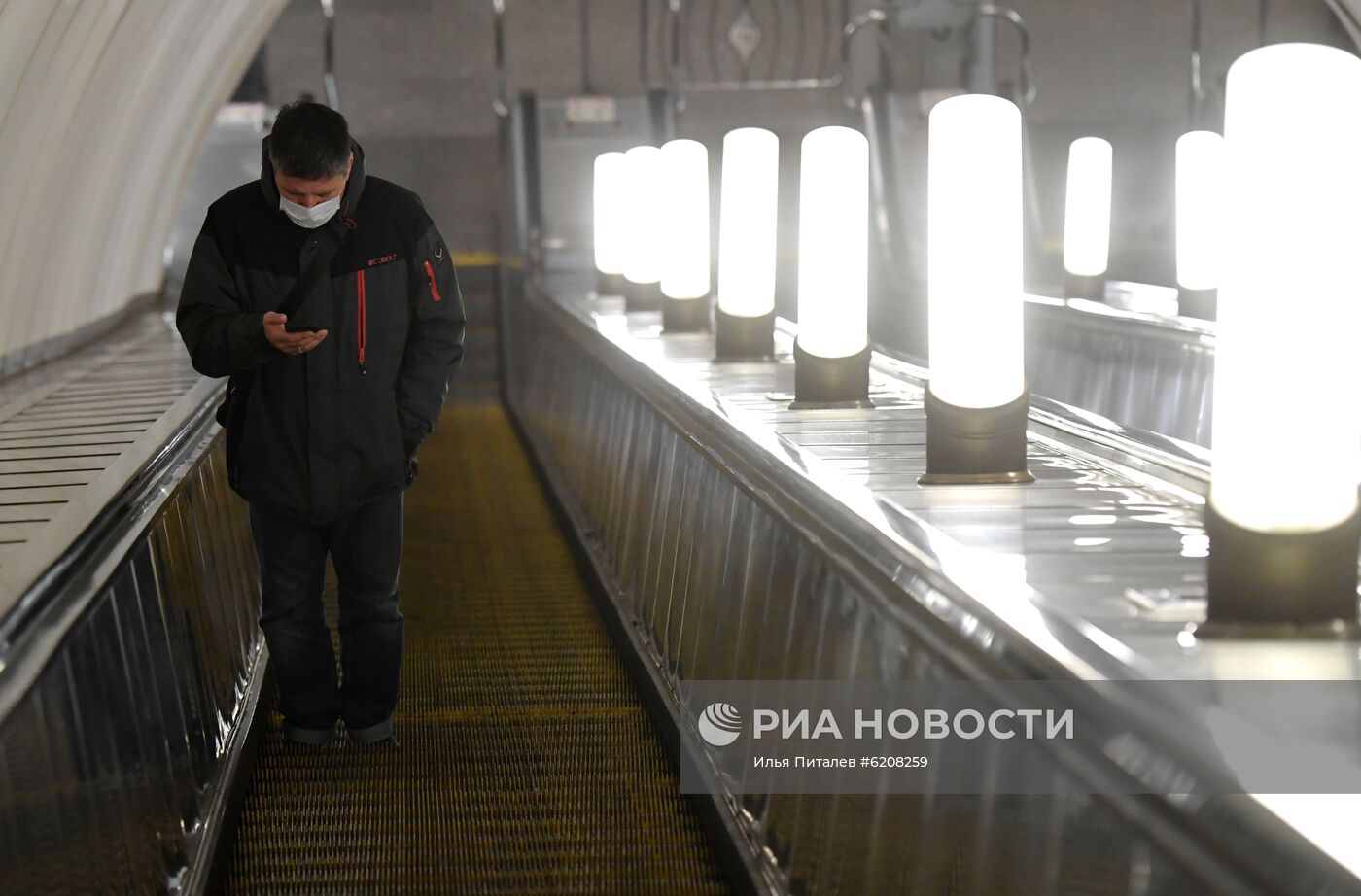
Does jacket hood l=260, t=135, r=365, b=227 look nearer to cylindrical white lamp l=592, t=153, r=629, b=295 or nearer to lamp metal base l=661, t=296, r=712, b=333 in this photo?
lamp metal base l=661, t=296, r=712, b=333

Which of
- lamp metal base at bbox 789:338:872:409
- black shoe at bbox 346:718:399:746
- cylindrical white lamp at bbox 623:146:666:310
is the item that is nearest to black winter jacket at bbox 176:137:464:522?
black shoe at bbox 346:718:399:746

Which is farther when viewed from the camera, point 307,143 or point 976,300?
point 307,143

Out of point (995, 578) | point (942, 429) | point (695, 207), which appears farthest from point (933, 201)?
point (695, 207)

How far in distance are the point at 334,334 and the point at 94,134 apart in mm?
4825

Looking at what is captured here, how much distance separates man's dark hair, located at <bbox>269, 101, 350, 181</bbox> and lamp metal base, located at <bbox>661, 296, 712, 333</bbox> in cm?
342

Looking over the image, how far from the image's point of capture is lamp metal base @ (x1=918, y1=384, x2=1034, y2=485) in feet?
10.4

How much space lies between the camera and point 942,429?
321 centimetres

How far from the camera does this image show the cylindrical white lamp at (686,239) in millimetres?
6828

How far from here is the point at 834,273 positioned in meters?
4.52

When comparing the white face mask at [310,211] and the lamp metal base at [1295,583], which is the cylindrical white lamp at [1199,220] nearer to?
the white face mask at [310,211]

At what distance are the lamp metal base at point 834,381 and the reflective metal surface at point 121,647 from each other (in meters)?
1.60

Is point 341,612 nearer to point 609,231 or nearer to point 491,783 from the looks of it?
point 491,783

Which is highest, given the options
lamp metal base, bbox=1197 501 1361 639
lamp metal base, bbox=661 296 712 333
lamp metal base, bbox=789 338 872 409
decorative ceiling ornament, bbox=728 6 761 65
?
decorative ceiling ornament, bbox=728 6 761 65

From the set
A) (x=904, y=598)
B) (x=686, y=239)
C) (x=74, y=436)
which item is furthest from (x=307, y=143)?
(x=686, y=239)
